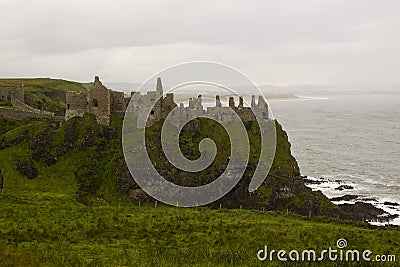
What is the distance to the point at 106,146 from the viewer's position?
68562 millimetres

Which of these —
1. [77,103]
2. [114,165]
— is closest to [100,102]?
[77,103]

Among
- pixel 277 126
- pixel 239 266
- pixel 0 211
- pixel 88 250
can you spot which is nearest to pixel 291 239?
pixel 239 266

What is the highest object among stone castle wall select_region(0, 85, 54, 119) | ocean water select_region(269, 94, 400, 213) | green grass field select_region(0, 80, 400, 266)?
stone castle wall select_region(0, 85, 54, 119)

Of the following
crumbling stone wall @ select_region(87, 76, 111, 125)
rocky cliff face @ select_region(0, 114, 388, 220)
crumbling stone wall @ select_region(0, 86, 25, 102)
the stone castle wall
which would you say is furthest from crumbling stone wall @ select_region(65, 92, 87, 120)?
crumbling stone wall @ select_region(0, 86, 25, 102)

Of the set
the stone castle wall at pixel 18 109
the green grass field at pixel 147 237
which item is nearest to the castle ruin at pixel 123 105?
the stone castle wall at pixel 18 109

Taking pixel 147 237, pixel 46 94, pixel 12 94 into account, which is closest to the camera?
pixel 147 237

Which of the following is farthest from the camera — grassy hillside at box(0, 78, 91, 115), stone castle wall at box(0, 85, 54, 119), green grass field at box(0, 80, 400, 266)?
grassy hillside at box(0, 78, 91, 115)

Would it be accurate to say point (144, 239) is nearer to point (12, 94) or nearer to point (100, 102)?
point (100, 102)

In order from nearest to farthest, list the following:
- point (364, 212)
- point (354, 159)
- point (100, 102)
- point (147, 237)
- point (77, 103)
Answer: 1. point (147, 237)
2. point (100, 102)
3. point (77, 103)
4. point (364, 212)
5. point (354, 159)

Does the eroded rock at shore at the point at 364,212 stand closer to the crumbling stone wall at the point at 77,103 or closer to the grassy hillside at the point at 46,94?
the crumbling stone wall at the point at 77,103

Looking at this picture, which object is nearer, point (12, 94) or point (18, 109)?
point (18, 109)

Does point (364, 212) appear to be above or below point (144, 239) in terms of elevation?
below

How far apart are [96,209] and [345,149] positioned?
117568 millimetres

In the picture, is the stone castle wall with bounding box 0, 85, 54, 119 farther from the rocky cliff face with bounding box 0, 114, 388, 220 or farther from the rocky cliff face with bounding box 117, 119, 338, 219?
the rocky cliff face with bounding box 117, 119, 338, 219
